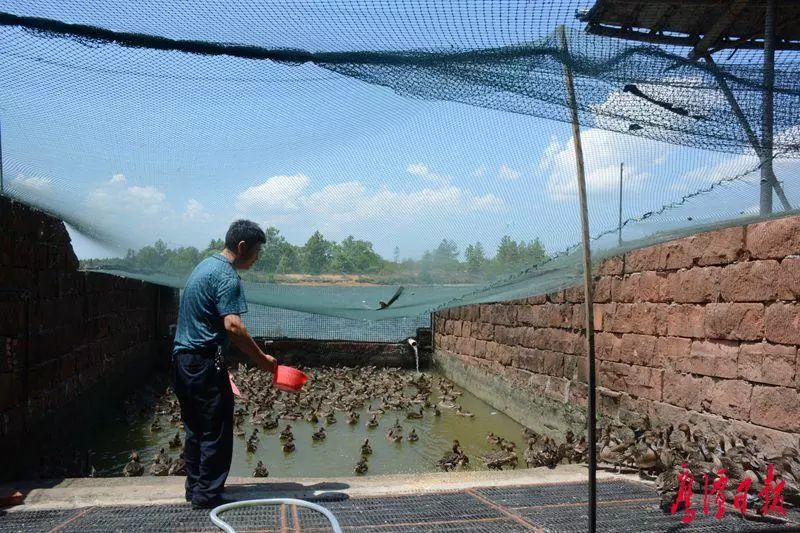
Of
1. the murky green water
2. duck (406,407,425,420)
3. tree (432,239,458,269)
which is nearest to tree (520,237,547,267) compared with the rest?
tree (432,239,458,269)

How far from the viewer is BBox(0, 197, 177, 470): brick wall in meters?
4.63

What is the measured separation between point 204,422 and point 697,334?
3.74 m

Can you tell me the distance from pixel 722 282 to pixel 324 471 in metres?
4.05

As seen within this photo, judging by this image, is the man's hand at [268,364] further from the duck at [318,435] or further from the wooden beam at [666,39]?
the duck at [318,435]

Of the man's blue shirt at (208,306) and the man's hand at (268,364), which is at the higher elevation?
the man's blue shirt at (208,306)

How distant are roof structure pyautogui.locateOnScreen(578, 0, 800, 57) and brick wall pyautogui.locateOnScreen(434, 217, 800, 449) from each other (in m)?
1.26

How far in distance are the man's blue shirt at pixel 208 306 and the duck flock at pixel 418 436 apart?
6.99 feet

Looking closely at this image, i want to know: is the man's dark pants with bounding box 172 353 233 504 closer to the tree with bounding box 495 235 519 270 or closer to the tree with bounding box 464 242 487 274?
the tree with bounding box 464 242 487 274

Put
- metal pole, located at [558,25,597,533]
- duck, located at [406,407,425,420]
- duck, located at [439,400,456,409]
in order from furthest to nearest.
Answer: duck, located at [439,400,456,409], duck, located at [406,407,425,420], metal pole, located at [558,25,597,533]

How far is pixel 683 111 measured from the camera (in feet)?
10.6

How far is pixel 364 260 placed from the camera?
4.77 meters

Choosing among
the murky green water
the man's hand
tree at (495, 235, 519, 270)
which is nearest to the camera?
the man's hand

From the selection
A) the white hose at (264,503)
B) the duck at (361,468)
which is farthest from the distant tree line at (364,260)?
the duck at (361,468)

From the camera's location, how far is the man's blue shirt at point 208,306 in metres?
3.46
